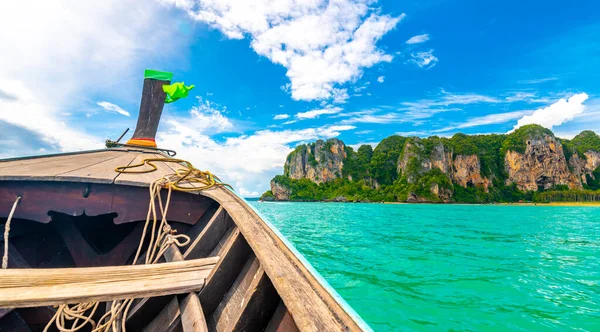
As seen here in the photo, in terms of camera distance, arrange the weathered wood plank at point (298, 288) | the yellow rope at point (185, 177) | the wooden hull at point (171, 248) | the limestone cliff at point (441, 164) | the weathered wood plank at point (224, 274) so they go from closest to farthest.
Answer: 1. the weathered wood plank at point (298, 288)
2. the wooden hull at point (171, 248)
3. the weathered wood plank at point (224, 274)
4. the yellow rope at point (185, 177)
5. the limestone cliff at point (441, 164)

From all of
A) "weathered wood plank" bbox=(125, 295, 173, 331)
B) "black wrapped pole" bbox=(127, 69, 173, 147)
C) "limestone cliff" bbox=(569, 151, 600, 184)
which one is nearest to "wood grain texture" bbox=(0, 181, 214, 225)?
"weathered wood plank" bbox=(125, 295, 173, 331)

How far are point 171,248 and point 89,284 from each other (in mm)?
791

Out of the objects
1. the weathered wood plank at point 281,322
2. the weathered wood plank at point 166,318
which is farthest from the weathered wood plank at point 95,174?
the weathered wood plank at point 281,322

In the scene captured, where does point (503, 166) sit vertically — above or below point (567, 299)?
above

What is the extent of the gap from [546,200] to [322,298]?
96163 mm

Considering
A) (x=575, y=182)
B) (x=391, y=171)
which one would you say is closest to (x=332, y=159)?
(x=391, y=171)

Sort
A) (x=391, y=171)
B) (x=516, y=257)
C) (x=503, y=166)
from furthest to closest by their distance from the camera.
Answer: (x=391, y=171) < (x=503, y=166) < (x=516, y=257)

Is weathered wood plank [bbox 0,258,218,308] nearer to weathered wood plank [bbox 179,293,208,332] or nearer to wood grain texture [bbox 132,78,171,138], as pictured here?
weathered wood plank [bbox 179,293,208,332]

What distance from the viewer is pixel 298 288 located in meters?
1.05

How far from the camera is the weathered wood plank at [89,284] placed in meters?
0.90

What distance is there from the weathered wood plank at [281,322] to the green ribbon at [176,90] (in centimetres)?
359

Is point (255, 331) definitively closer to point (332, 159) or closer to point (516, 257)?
point (516, 257)

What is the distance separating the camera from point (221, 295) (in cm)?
143

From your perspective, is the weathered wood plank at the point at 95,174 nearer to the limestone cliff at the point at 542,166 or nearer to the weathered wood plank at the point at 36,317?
the weathered wood plank at the point at 36,317
